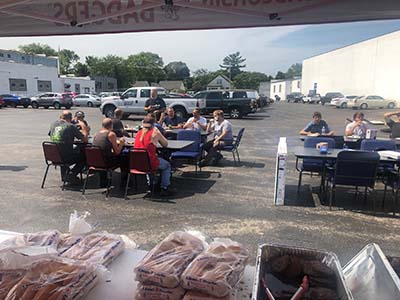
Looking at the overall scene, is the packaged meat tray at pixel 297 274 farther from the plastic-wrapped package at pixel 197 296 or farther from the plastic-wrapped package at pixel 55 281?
the plastic-wrapped package at pixel 55 281

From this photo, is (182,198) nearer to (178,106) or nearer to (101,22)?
(101,22)

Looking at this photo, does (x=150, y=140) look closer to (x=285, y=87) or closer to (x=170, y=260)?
(x=170, y=260)

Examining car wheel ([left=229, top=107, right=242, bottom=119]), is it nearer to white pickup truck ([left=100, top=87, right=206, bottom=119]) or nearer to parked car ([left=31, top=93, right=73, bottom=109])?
white pickup truck ([left=100, top=87, right=206, bottom=119])

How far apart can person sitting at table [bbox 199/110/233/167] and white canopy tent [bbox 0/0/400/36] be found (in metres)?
5.42

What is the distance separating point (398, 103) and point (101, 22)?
36.4m

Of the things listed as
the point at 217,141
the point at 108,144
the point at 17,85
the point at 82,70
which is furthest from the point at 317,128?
the point at 82,70

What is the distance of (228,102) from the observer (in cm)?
2095

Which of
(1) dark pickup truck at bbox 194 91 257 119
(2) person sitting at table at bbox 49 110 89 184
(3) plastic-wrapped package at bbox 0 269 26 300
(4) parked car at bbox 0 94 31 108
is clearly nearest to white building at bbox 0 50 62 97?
(4) parked car at bbox 0 94 31 108

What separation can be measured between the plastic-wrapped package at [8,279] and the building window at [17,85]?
42.4 meters

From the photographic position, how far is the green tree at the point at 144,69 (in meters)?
75.4

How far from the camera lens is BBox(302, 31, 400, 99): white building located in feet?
109

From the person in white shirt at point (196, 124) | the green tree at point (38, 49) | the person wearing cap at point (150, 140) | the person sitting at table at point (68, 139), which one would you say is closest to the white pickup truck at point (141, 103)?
the person in white shirt at point (196, 124)

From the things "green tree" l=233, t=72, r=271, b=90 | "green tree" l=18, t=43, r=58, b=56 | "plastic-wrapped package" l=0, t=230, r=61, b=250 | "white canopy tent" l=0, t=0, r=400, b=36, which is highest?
"green tree" l=18, t=43, r=58, b=56

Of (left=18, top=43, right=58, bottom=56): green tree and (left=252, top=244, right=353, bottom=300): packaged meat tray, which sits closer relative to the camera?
(left=252, top=244, right=353, bottom=300): packaged meat tray
